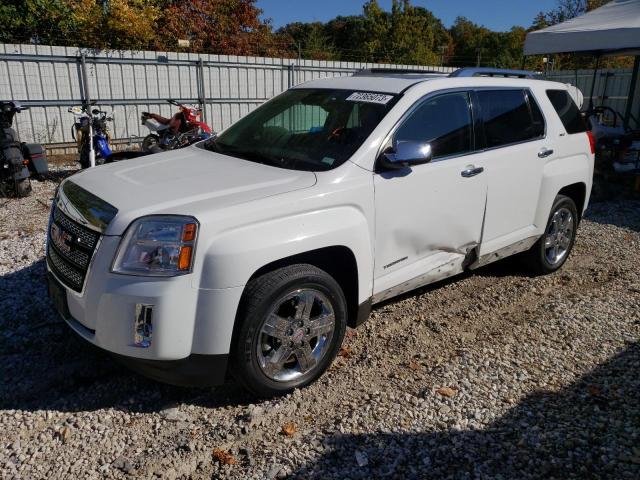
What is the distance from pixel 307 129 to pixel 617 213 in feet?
20.9

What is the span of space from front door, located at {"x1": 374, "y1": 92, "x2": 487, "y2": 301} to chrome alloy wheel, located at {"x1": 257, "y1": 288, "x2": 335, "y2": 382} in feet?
1.60

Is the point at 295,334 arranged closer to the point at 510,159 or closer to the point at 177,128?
the point at 510,159

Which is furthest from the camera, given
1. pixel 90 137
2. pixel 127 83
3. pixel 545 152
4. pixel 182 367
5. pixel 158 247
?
pixel 127 83

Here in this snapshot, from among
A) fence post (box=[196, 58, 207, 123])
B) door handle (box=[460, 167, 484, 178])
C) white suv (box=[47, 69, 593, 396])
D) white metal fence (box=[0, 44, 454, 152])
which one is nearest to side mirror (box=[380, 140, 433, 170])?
white suv (box=[47, 69, 593, 396])

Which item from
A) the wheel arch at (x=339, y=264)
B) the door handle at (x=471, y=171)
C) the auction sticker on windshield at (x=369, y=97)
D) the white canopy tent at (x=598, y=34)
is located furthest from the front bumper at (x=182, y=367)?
the white canopy tent at (x=598, y=34)

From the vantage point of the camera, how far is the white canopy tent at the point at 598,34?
401 inches

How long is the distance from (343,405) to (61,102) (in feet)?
33.1

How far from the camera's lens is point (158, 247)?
9.12ft

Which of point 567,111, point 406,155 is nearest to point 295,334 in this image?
point 406,155

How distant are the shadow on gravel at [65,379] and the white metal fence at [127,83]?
8.22 metres

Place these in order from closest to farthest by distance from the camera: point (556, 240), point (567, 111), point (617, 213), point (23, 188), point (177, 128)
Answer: point (567, 111) → point (556, 240) → point (23, 188) → point (617, 213) → point (177, 128)

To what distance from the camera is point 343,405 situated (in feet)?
10.8

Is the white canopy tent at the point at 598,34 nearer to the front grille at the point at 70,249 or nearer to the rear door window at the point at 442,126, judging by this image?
the rear door window at the point at 442,126

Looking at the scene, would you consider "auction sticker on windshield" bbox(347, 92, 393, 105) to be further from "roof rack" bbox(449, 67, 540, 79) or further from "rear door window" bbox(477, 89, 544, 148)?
"rear door window" bbox(477, 89, 544, 148)
